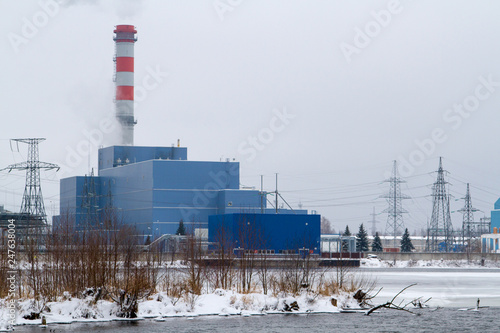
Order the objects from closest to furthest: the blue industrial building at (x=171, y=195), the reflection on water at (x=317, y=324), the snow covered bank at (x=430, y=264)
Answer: the reflection on water at (x=317, y=324) < the snow covered bank at (x=430, y=264) < the blue industrial building at (x=171, y=195)

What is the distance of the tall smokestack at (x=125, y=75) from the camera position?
83375mm

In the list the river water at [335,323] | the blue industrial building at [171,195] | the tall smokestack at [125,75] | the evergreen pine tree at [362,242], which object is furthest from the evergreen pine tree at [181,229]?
the river water at [335,323]

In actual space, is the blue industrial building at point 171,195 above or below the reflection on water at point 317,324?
above

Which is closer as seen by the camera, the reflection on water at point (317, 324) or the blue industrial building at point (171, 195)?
the reflection on water at point (317, 324)

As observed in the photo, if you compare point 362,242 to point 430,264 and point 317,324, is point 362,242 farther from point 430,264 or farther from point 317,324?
point 317,324

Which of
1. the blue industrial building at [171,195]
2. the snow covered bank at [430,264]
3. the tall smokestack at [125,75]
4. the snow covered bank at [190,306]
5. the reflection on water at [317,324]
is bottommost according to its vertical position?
the snow covered bank at [430,264]

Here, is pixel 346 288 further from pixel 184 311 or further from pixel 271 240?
pixel 271 240

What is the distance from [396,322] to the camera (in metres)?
21.9

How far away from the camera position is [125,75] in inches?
3282

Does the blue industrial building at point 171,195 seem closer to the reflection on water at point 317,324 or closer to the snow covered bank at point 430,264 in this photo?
the snow covered bank at point 430,264

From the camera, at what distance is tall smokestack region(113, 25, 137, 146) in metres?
83.4

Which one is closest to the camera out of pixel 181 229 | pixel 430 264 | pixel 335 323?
pixel 335 323

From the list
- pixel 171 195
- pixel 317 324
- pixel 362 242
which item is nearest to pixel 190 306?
pixel 317 324

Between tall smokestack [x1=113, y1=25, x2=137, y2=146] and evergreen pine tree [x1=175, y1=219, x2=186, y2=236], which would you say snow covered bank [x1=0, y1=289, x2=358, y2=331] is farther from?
tall smokestack [x1=113, y1=25, x2=137, y2=146]
